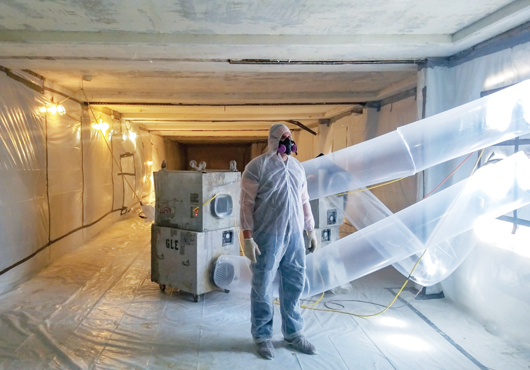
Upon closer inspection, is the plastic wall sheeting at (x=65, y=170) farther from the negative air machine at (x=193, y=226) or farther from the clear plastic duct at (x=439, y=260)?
the clear plastic duct at (x=439, y=260)

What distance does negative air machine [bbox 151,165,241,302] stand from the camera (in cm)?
294

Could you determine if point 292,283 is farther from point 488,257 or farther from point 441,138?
point 488,257

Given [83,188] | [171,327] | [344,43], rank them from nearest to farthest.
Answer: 1. [171,327]
2. [344,43]
3. [83,188]

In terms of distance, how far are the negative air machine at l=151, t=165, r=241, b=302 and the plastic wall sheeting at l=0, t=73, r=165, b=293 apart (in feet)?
3.98

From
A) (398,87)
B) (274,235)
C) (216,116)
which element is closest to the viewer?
(274,235)

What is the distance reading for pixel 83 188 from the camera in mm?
4988

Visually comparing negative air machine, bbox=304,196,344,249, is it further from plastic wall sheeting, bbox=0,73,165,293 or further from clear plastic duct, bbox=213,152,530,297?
plastic wall sheeting, bbox=0,73,165,293

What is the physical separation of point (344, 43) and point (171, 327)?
87.9 inches

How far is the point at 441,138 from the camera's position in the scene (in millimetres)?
2201

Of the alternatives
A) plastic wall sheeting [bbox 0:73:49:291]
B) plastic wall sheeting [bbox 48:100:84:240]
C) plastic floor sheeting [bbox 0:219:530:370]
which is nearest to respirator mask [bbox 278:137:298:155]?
plastic floor sheeting [bbox 0:219:530:370]

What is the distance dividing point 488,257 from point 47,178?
3949 millimetres

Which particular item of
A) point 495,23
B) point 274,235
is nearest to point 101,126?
point 274,235

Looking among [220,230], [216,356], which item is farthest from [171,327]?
[220,230]

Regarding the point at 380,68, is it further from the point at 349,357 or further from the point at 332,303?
the point at 349,357
